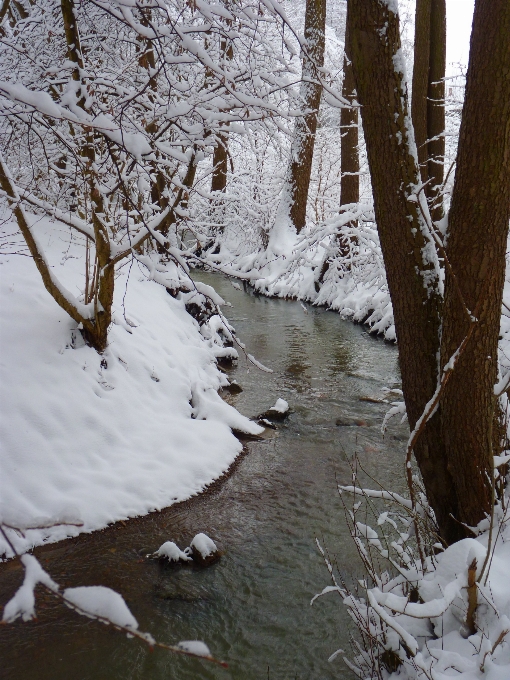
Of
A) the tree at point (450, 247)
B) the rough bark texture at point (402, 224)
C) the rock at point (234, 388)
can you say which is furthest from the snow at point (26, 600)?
the rock at point (234, 388)

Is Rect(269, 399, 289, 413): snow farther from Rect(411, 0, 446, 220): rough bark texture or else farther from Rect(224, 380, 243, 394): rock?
Rect(411, 0, 446, 220): rough bark texture

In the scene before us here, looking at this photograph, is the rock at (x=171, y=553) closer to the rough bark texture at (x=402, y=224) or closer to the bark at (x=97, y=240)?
the rough bark texture at (x=402, y=224)

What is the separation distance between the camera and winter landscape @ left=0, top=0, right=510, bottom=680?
2.42 m

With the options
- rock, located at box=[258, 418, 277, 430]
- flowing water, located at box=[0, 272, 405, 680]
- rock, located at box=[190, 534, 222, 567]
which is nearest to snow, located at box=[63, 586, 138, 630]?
flowing water, located at box=[0, 272, 405, 680]

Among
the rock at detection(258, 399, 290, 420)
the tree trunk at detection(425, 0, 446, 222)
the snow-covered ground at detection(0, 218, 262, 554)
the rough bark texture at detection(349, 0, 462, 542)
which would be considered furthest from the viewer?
the tree trunk at detection(425, 0, 446, 222)

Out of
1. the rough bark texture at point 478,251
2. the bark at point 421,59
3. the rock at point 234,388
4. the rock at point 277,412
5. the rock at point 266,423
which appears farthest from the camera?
the bark at point 421,59

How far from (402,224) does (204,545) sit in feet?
8.88

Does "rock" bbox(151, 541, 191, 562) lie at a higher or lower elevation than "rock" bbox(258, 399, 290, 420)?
lower

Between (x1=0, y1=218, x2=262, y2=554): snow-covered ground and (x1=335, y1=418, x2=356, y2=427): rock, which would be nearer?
(x1=0, y1=218, x2=262, y2=554): snow-covered ground

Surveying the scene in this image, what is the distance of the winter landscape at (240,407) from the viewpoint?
2416 millimetres

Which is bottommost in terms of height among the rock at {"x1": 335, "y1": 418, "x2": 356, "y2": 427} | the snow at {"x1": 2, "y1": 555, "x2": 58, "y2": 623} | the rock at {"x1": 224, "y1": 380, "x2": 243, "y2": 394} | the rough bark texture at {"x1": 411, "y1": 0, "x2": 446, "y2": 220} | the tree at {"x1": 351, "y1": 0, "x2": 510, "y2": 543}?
the rock at {"x1": 335, "y1": 418, "x2": 356, "y2": 427}

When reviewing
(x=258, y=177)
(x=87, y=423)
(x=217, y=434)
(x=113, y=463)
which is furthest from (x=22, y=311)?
(x=258, y=177)

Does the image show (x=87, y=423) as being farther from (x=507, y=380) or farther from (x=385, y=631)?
(x=507, y=380)

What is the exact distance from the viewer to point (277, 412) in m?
6.86
